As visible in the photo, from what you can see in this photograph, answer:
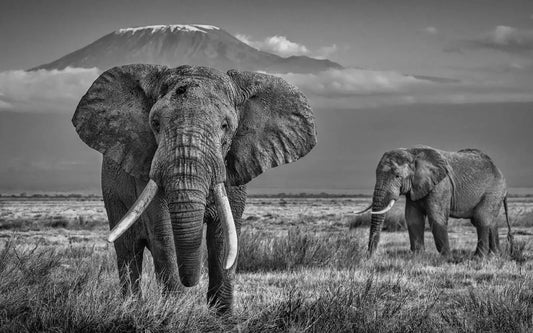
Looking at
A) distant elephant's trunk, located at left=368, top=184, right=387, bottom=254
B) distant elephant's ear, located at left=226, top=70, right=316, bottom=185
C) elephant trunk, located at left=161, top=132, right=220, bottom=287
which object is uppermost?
distant elephant's ear, located at left=226, top=70, right=316, bottom=185

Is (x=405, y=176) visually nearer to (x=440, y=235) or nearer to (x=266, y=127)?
(x=440, y=235)

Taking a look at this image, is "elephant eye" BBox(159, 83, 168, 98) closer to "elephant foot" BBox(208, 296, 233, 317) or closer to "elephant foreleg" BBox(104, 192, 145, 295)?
"elephant foreleg" BBox(104, 192, 145, 295)

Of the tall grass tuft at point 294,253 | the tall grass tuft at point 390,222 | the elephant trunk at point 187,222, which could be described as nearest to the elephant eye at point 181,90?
the elephant trunk at point 187,222

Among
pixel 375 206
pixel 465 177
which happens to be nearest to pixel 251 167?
pixel 375 206

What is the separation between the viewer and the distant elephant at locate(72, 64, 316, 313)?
589 centimetres

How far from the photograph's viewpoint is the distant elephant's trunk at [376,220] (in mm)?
15006

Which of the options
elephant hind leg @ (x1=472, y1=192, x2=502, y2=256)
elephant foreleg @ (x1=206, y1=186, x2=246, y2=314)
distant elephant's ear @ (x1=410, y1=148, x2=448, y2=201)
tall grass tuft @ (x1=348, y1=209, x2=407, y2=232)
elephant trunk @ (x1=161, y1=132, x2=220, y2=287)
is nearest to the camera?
elephant trunk @ (x1=161, y1=132, x2=220, y2=287)

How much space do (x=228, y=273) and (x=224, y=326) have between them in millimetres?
1131

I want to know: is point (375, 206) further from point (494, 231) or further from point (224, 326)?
point (224, 326)

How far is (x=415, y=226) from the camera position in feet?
53.8

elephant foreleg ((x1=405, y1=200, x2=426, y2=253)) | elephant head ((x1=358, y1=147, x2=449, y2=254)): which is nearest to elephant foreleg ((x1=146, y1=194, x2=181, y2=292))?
elephant head ((x1=358, y1=147, x2=449, y2=254))

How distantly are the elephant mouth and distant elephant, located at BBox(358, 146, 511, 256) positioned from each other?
8.81 m

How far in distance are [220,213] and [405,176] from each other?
405 inches

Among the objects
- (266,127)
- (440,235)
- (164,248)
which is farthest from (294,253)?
(164,248)
